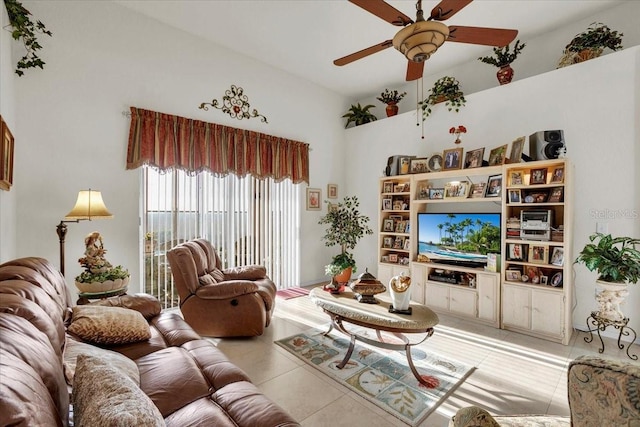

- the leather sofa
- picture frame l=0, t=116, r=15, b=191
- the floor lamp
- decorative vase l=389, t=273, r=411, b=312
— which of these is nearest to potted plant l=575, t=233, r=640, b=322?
decorative vase l=389, t=273, r=411, b=312

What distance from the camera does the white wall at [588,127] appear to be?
9.97ft

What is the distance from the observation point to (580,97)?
3.32 metres

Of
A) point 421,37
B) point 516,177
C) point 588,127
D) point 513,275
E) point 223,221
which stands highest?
point 421,37

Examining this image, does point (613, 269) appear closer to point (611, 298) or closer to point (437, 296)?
point (611, 298)

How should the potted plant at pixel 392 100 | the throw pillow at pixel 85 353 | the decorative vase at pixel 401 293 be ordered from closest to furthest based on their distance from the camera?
the throw pillow at pixel 85 353, the decorative vase at pixel 401 293, the potted plant at pixel 392 100

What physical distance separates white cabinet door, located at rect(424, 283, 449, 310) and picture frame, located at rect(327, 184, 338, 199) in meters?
2.43

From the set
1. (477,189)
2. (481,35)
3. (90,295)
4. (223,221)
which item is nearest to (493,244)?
(477,189)

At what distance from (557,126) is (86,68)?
5348mm

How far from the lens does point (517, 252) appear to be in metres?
3.38

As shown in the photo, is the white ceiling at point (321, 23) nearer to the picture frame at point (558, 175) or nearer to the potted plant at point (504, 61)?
the potted plant at point (504, 61)

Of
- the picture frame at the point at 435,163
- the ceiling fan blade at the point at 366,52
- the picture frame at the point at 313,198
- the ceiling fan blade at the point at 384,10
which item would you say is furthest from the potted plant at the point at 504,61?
the picture frame at the point at 313,198

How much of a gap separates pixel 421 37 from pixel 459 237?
2710 mm

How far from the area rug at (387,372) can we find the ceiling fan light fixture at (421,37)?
2457 mm

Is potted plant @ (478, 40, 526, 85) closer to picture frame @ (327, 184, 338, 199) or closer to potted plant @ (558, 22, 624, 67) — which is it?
potted plant @ (558, 22, 624, 67)
